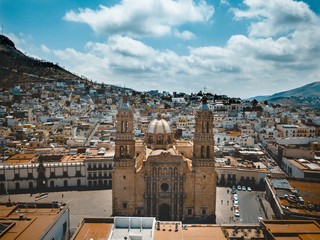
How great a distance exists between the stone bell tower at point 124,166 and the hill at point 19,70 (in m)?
109

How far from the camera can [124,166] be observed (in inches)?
1443

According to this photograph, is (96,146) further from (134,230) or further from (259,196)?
(134,230)

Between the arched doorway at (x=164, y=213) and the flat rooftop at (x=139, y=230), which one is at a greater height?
the flat rooftop at (x=139, y=230)

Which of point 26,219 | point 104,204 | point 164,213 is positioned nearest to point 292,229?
point 164,213

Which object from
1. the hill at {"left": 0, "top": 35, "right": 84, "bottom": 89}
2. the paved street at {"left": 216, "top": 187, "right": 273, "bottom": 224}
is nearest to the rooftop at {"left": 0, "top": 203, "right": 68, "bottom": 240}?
the paved street at {"left": 216, "top": 187, "right": 273, "bottom": 224}

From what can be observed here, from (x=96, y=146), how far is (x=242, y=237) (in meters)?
40.0

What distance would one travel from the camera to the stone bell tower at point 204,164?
3641cm

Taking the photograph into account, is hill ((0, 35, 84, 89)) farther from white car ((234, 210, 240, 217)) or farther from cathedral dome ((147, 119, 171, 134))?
white car ((234, 210, 240, 217))

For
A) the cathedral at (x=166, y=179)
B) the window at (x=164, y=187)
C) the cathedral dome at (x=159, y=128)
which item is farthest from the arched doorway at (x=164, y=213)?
the cathedral dome at (x=159, y=128)

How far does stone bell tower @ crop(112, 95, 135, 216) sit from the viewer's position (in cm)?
3656

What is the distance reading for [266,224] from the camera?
25.6 metres

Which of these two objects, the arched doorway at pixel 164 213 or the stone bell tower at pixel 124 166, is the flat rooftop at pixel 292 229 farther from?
the stone bell tower at pixel 124 166

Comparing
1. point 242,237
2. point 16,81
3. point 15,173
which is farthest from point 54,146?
point 16,81

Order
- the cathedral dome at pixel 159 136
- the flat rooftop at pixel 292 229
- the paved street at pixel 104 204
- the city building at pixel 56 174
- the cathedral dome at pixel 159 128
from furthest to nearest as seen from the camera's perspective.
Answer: the city building at pixel 56 174 → the cathedral dome at pixel 159 128 → the cathedral dome at pixel 159 136 → the paved street at pixel 104 204 → the flat rooftop at pixel 292 229
